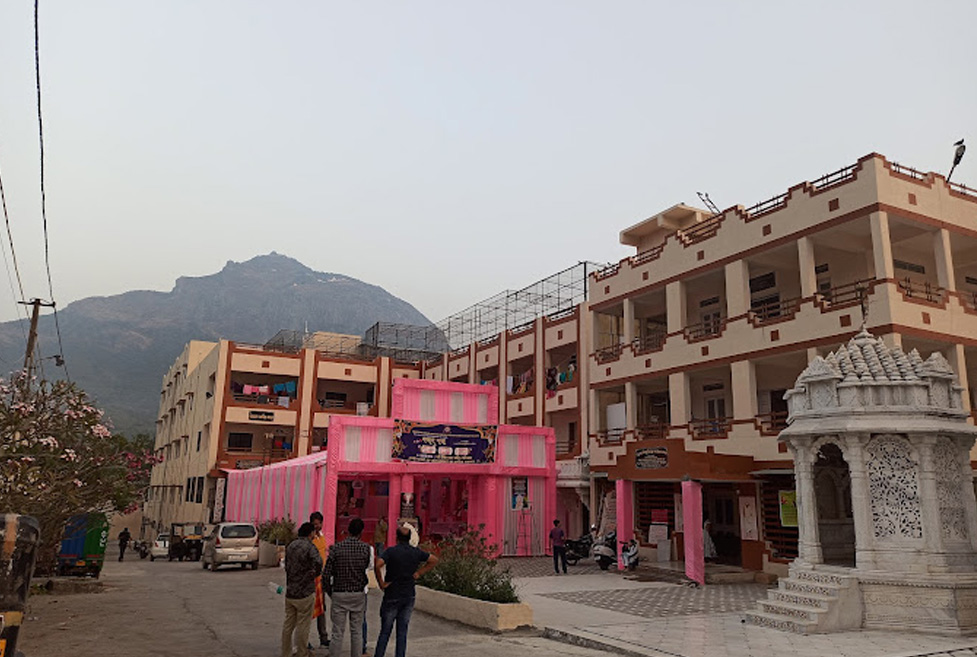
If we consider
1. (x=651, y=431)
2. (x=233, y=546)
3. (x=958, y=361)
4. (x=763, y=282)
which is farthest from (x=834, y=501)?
(x=233, y=546)

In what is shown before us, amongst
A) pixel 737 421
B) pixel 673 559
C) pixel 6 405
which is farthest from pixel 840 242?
pixel 6 405

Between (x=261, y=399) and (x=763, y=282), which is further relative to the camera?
(x=261, y=399)

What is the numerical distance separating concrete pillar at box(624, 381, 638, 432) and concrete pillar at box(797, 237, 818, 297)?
8749mm

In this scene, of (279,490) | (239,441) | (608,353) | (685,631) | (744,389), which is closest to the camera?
(685,631)

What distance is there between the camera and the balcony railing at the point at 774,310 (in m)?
21.8

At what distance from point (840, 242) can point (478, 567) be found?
1622cm

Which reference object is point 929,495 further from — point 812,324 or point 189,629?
point 189,629

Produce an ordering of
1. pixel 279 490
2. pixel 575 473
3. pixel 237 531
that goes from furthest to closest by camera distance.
A: pixel 575 473 < pixel 279 490 < pixel 237 531

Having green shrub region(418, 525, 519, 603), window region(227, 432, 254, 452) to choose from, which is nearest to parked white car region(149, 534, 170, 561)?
window region(227, 432, 254, 452)

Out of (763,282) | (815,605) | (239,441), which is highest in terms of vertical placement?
(763,282)

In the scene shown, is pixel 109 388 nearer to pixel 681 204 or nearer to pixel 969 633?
pixel 681 204

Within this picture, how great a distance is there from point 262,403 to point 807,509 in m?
38.1

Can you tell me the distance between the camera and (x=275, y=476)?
29.6 meters

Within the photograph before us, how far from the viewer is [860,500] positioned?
13320mm
